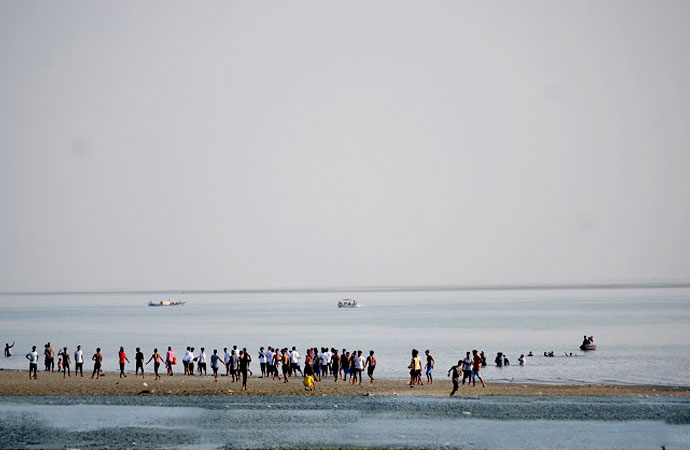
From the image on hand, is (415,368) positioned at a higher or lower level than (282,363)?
lower

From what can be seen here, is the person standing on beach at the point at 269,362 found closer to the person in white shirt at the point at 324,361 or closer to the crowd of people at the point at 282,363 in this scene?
the crowd of people at the point at 282,363

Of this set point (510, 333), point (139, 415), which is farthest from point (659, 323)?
point (139, 415)

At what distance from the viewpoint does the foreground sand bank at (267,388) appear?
36969mm

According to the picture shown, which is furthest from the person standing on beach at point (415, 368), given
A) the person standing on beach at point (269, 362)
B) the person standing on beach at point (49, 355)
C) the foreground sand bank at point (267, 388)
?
the person standing on beach at point (49, 355)

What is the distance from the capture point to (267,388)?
39.0m

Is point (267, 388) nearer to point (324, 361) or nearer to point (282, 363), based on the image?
point (282, 363)

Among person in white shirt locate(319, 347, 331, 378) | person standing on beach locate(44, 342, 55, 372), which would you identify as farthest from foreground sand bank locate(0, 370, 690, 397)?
person standing on beach locate(44, 342, 55, 372)

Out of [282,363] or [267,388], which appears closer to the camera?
[267,388]

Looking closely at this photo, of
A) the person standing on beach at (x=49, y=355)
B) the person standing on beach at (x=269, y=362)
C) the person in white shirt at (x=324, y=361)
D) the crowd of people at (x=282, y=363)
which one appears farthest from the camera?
the person standing on beach at (x=49, y=355)

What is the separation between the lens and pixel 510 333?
107500mm

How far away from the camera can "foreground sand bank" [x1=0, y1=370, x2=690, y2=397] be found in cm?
3697

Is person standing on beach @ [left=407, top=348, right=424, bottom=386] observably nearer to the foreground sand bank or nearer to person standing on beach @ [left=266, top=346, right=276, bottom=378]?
the foreground sand bank

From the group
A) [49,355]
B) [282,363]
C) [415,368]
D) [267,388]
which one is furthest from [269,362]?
[49,355]

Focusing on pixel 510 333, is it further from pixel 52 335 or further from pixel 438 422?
pixel 438 422
